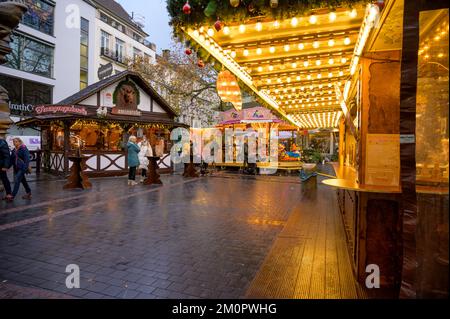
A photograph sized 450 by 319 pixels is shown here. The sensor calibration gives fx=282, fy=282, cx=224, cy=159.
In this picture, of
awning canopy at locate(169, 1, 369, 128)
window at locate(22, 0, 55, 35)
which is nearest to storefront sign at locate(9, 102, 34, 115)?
window at locate(22, 0, 55, 35)

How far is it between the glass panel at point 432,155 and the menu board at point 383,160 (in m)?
1.06

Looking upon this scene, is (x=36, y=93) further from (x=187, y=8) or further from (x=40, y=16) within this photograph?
(x=187, y=8)

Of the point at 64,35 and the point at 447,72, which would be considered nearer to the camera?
the point at 447,72

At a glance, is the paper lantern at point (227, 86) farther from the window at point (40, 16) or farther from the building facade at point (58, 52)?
the window at point (40, 16)

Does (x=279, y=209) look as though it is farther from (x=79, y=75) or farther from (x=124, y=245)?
(x=79, y=75)

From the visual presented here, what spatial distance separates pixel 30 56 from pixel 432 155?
88.3 feet

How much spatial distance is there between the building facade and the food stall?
383 centimetres

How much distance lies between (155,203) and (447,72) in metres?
7.36

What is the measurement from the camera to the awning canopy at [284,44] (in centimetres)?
347

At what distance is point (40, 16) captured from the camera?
73.4 ft

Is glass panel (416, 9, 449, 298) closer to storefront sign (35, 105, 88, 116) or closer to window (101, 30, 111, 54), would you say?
storefront sign (35, 105, 88, 116)

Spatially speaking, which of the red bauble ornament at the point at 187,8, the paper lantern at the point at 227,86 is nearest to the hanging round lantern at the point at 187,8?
the red bauble ornament at the point at 187,8
